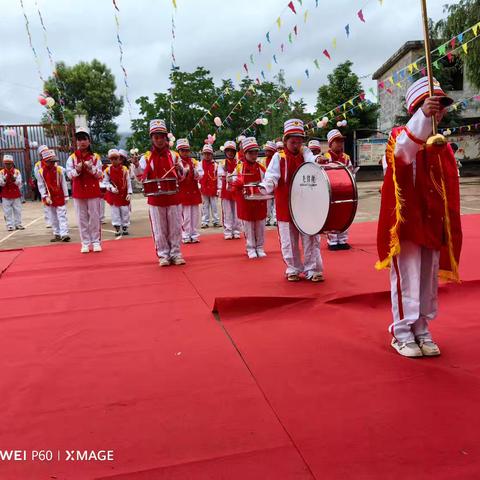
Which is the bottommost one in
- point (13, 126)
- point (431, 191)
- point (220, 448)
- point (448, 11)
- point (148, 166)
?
point (220, 448)

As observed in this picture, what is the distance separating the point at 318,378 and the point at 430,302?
938 millimetres

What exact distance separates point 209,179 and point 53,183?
3247 millimetres

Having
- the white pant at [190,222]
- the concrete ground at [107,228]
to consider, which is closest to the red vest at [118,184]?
the concrete ground at [107,228]

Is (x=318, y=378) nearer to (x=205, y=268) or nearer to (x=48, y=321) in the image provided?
(x=48, y=321)

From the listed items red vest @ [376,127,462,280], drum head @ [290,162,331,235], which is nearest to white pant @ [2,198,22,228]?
drum head @ [290,162,331,235]

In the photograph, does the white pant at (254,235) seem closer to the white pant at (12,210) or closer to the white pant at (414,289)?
the white pant at (414,289)

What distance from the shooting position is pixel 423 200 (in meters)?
2.97

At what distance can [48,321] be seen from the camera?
4.04m

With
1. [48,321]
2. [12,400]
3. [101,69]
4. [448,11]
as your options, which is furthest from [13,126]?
[12,400]

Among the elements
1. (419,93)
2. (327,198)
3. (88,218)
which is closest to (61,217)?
(88,218)

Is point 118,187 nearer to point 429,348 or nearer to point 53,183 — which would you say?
point 53,183

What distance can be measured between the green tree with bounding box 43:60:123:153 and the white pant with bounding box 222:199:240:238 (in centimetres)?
2350

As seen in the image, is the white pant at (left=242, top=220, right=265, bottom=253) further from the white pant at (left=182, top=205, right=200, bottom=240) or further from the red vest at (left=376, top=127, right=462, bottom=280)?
the red vest at (left=376, top=127, right=462, bottom=280)

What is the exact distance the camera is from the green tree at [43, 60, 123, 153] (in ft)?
98.4
